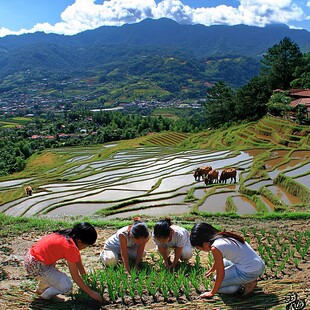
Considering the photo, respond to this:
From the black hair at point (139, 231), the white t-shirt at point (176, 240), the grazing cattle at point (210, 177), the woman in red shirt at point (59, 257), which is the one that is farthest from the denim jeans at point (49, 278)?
the grazing cattle at point (210, 177)

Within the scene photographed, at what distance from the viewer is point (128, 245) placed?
6309 millimetres

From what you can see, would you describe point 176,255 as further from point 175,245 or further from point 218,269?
point 218,269

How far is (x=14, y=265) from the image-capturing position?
667 cm

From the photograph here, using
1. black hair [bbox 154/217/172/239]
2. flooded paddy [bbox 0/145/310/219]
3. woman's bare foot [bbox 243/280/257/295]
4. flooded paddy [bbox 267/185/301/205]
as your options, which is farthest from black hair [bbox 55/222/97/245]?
flooded paddy [bbox 267/185/301/205]

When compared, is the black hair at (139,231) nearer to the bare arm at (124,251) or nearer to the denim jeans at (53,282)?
the bare arm at (124,251)

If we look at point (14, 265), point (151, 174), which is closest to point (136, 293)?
point (14, 265)

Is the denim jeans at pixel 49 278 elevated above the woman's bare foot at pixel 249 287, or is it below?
above

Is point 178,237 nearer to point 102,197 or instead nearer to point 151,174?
point 102,197

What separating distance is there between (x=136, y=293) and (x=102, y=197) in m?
16.0

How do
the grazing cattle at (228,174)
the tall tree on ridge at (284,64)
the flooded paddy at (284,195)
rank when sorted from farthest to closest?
the tall tree on ridge at (284,64) < the grazing cattle at (228,174) < the flooded paddy at (284,195)

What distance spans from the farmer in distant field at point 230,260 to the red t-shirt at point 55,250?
1.70 m

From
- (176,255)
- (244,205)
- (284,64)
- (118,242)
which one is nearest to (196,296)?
(176,255)

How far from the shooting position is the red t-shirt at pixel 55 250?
16.4 feet

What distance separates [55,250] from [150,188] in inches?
680
